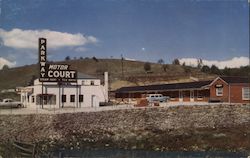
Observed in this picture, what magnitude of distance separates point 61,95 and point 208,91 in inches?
293

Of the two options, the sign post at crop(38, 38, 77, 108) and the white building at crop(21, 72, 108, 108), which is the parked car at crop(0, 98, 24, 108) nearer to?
the white building at crop(21, 72, 108, 108)

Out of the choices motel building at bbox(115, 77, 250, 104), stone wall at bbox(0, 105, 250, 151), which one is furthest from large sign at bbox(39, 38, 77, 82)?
motel building at bbox(115, 77, 250, 104)

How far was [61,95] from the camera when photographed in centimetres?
2342

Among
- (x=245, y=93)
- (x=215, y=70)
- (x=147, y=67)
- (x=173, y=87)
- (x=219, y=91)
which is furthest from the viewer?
(x=147, y=67)

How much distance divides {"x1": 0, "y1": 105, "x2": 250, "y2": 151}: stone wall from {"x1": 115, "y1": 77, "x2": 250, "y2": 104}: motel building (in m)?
2.02

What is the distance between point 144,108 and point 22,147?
11832 mm

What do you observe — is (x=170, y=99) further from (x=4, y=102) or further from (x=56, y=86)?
(x=4, y=102)

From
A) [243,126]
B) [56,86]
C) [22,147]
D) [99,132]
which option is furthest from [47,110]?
[22,147]

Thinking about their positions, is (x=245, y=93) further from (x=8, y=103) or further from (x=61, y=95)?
(x=8, y=103)

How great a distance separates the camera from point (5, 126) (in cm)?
1955

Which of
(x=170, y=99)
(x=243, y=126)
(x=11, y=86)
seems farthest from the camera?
(x=170, y=99)

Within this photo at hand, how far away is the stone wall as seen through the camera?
18984mm

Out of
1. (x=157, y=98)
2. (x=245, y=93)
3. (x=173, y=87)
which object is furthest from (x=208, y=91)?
(x=157, y=98)

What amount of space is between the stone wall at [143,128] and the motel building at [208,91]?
2016 millimetres
